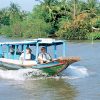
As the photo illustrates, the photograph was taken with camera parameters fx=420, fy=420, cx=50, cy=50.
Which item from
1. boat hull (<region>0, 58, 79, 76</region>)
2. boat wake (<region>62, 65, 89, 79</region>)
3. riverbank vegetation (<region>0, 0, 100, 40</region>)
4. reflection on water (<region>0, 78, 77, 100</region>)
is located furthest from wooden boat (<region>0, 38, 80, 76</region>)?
riverbank vegetation (<region>0, 0, 100, 40</region>)

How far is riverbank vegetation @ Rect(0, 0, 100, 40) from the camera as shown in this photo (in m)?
46.6

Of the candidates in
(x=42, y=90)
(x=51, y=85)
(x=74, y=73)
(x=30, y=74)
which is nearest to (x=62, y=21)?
(x=74, y=73)

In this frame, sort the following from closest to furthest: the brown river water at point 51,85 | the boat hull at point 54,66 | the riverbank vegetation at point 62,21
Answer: the brown river water at point 51,85
the boat hull at point 54,66
the riverbank vegetation at point 62,21

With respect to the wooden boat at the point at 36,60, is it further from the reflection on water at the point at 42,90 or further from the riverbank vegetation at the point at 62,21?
the riverbank vegetation at the point at 62,21

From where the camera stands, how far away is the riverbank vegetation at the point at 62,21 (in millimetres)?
46625

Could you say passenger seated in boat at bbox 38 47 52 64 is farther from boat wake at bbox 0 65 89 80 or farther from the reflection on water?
the reflection on water

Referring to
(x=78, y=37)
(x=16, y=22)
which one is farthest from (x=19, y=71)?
(x=16, y=22)

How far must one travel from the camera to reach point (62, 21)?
50.6 meters

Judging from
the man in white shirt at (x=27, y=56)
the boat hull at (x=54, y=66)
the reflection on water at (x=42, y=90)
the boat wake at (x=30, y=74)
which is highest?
the man in white shirt at (x=27, y=56)

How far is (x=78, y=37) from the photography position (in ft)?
150

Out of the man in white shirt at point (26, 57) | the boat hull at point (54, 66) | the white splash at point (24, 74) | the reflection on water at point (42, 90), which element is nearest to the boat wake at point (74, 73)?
the boat hull at point (54, 66)

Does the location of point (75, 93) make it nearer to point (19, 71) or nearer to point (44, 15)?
point (19, 71)

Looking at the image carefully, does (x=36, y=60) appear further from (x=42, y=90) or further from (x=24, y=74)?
(x=42, y=90)

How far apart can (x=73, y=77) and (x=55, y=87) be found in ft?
6.94
